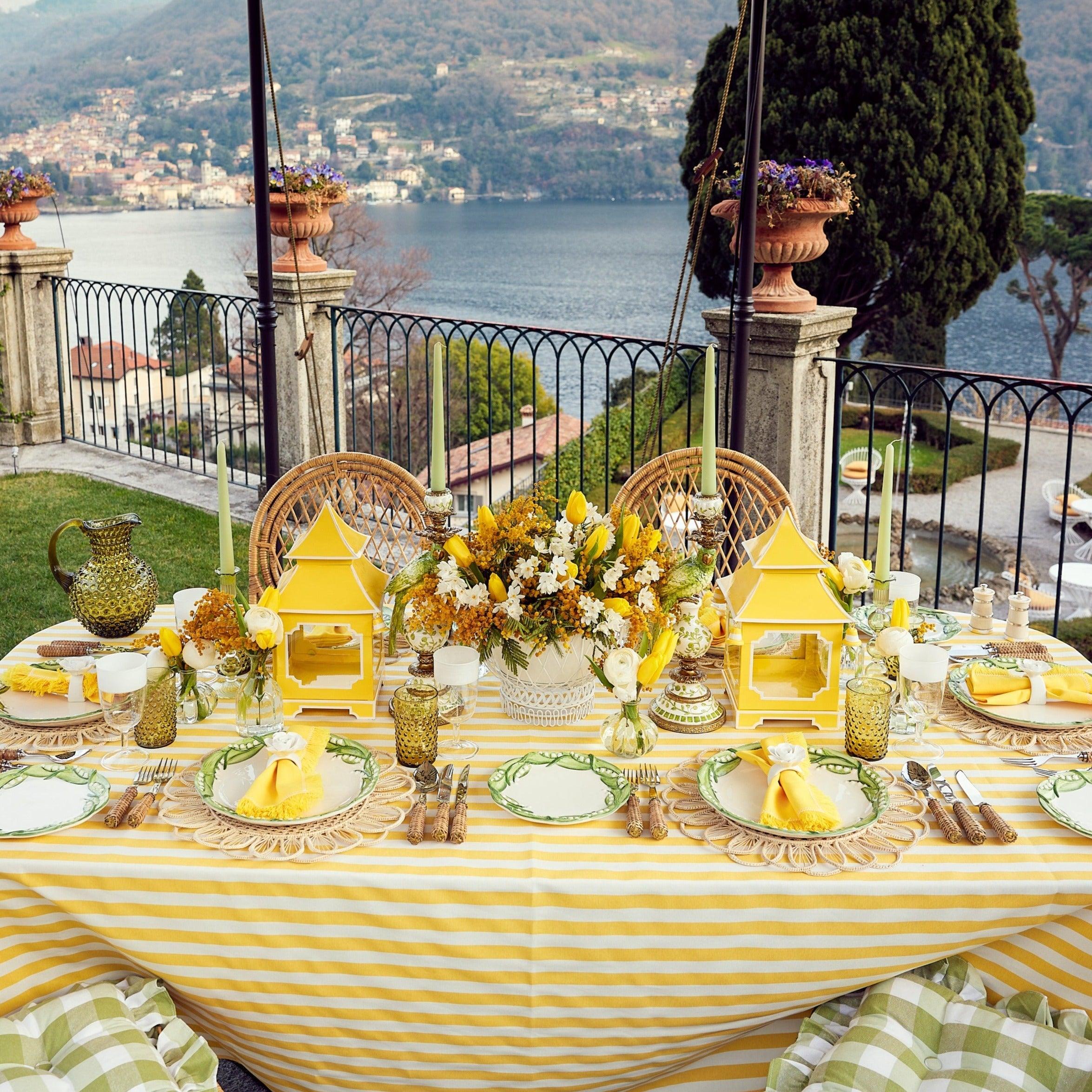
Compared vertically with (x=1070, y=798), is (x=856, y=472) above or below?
below

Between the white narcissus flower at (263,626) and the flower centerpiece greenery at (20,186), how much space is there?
6302 millimetres

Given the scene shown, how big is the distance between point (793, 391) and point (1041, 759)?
8.43ft

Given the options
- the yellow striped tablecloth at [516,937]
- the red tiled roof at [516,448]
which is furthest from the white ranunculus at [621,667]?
the red tiled roof at [516,448]

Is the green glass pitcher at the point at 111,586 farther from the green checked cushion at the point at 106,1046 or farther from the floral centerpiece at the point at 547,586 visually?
the green checked cushion at the point at 106,1046

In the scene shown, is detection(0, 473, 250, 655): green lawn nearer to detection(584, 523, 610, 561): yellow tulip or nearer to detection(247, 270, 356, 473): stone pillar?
detection(247, 270, 356, 473): stone pillar

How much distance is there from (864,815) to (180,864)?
Answer: 3.06ft

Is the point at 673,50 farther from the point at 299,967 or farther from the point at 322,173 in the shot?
the point at 299,967

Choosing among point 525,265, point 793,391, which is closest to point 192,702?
point 793,391

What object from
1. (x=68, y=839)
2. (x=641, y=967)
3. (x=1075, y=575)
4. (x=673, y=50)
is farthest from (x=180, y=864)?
(x=673, y=50)

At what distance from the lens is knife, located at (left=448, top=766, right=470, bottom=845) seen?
5.00 feet

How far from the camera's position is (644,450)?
8.48 ft

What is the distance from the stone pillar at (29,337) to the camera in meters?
7.00

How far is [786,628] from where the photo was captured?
6.00ft

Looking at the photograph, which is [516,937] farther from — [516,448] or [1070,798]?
[516,448]
